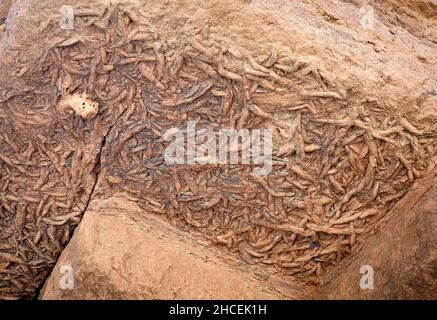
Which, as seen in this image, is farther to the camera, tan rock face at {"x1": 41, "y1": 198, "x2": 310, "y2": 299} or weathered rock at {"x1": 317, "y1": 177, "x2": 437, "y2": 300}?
tan rock face at {"x1": 41, "y1": 198, "x2": 310, "y2": 299}

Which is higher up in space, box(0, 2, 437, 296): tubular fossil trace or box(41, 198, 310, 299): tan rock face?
box(0, 2, 437, 296): tubular fossil trace

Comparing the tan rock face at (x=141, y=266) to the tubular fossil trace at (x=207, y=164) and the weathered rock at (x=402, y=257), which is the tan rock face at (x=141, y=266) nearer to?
the tubular fossil trace at (x=207, y=164)

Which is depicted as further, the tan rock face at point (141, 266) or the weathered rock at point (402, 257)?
the tan rock face at point (141, 266)

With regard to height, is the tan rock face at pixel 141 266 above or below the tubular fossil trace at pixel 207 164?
below

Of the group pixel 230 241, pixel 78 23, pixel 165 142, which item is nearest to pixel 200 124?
pixel 165 142

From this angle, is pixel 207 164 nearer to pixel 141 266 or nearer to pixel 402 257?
pixel 141 266

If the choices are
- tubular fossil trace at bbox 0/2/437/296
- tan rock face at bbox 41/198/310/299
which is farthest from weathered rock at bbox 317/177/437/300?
tan rock face at bbox 41/198/310/299

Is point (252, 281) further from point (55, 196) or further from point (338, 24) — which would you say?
point (338, 24)

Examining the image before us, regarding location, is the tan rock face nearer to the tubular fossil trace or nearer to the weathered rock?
the tubular fossil trace

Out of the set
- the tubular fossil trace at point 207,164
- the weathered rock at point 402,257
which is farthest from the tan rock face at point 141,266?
the weathered rock at point 402,257
